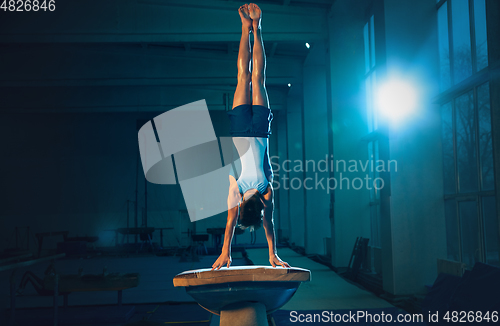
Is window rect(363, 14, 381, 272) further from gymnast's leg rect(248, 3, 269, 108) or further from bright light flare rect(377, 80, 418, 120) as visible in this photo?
gymnast's leg rect(248, 3, 269, 108)

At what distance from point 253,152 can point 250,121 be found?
302mm

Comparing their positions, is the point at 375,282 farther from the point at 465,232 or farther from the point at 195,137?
the point at 195,137

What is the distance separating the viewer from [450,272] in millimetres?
5719

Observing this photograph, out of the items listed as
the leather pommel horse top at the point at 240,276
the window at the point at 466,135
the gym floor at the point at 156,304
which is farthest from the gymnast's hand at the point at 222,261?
the window at the point at 466,135

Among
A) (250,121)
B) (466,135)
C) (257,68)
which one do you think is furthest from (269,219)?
(466,135)

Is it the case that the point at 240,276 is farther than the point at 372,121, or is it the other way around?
the point at 372,121

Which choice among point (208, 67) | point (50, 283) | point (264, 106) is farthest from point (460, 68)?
point (208, 67)

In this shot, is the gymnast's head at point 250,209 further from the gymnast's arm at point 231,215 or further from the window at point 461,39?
the window at point 461,39

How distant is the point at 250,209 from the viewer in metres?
3.60

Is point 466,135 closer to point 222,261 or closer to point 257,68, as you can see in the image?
point 257,68

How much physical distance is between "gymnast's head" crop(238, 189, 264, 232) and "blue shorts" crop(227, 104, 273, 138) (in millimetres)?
565

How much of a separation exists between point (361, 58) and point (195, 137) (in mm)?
10803

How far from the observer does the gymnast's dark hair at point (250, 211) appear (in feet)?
11.8

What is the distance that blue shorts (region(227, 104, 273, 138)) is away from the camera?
381 centimetres
